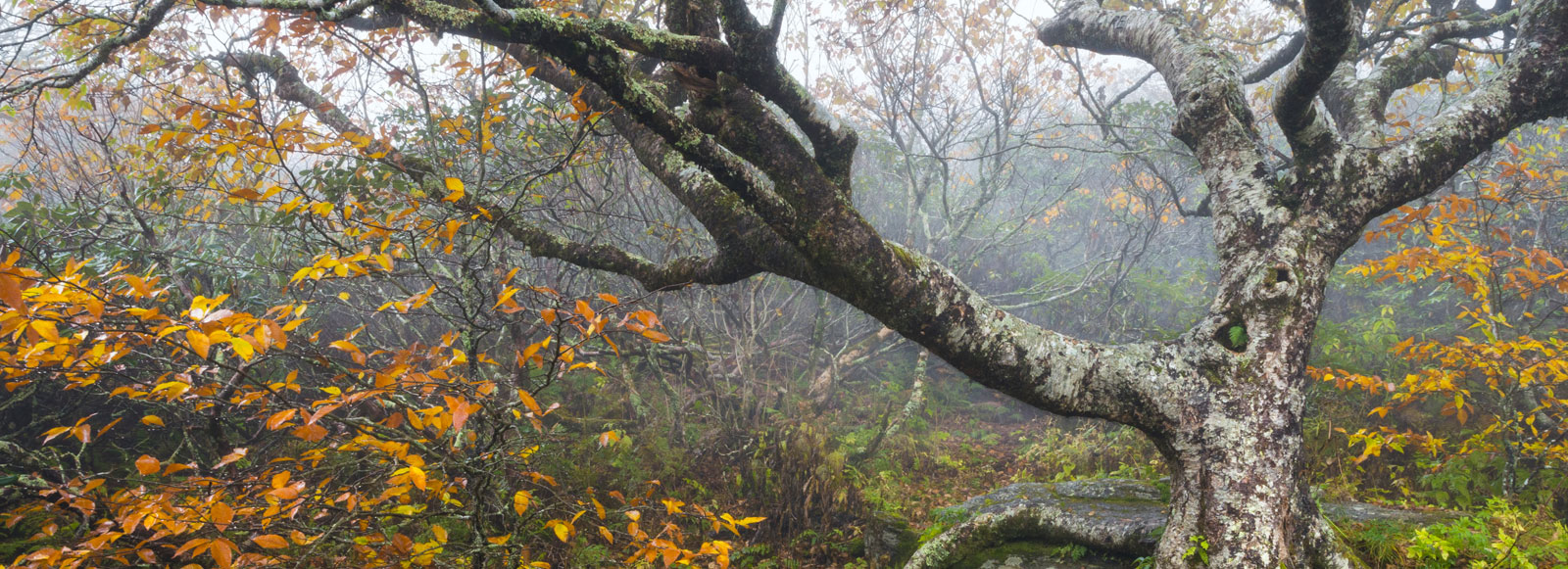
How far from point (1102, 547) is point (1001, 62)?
317 inches

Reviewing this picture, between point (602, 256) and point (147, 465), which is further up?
point (602, 256)

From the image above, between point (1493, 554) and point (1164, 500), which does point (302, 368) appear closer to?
point (1164, 500)

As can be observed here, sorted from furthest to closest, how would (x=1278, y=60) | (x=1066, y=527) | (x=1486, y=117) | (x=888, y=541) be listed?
(x=1278, y=60)
(x=888, y=541)
(x=1066, y=527)
(x=1486, y=117)

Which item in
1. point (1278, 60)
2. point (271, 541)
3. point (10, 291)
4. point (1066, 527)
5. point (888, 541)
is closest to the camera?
point (10, 291)

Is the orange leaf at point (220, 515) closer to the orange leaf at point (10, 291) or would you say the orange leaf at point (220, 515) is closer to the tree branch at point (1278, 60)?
the orange leaf at point (10, 291)

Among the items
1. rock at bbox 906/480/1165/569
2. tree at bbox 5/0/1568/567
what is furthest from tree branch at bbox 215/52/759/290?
rock at bbox 906/480/1165/569

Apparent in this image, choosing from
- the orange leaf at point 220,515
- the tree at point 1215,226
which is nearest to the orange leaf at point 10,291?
the orange leaf at point 220,515

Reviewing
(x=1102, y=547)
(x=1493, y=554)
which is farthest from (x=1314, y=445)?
(x=1102, y=547)

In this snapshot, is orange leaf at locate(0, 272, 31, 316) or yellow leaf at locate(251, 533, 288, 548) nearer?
orange leaf at locate(0, 272, 31, 316)

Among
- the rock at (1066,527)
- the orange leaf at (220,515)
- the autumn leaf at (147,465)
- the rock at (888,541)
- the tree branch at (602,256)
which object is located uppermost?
the tree branch at (602,256)

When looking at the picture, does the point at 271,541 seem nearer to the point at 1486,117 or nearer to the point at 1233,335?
the point at 1233,335

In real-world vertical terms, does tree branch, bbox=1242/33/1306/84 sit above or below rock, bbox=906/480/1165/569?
above

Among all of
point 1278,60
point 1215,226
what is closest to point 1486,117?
point 1215,226

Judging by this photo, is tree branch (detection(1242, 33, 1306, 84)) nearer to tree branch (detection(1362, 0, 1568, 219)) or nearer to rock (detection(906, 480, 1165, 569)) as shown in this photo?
tree branch (detection(1362, 0, 1568, 219))
